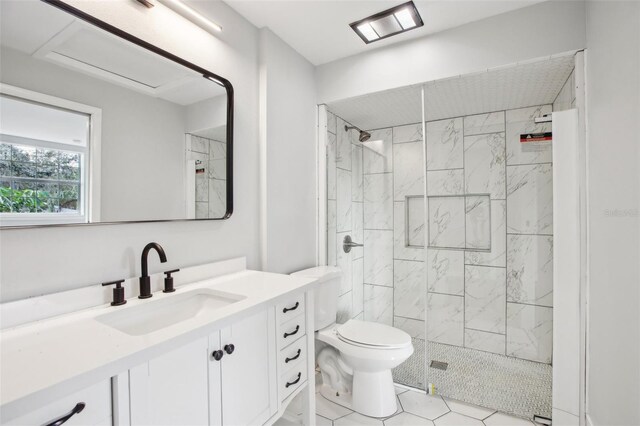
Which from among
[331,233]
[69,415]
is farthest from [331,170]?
[69,415]

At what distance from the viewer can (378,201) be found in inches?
97.1

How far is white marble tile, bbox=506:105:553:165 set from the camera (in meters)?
1.97

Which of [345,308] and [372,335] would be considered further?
[345,308]

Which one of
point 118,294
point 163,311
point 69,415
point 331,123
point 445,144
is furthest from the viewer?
point 331,123

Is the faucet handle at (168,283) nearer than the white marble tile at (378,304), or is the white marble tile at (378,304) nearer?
the faucet handle at (168,283)

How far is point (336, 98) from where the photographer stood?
8.19ft

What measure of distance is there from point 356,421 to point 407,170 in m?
1.73

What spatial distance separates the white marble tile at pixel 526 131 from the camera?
6.45 feet

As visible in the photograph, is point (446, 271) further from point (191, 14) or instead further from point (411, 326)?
point (191, 14)

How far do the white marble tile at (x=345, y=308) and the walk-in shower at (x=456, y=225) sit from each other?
0.5 inches

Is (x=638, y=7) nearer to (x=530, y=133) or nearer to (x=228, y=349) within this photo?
(x=530, y=133)

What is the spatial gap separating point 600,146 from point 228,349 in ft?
6.40

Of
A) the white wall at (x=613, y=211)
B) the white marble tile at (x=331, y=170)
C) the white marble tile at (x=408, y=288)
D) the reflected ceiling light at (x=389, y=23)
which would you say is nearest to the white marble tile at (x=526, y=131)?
the white wall at (x=613, y=211)

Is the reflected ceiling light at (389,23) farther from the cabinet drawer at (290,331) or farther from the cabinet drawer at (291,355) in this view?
the cabinet drawer at (291,355)
